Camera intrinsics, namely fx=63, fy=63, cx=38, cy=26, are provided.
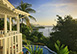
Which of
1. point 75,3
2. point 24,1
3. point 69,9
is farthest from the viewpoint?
point 24,1

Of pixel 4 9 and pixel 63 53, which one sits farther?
pixel 63 53

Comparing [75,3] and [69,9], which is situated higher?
[75,3]

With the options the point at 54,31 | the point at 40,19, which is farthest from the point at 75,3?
the point at 40,19

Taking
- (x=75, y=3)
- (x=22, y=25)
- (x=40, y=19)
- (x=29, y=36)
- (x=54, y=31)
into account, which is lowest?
(x=29, y=36)

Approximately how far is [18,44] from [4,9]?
1921 mm

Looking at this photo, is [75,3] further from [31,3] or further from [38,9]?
[31,3]

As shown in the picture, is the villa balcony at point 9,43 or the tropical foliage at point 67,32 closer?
the villa balcony at point 9,43

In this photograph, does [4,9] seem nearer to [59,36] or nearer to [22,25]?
[59,36]

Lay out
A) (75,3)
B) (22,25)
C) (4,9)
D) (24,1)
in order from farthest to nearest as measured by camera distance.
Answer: (24,1)
(22,25)
(75,3)
(4,9)

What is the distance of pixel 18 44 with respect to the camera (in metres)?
3.47

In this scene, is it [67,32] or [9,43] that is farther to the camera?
[67,32]

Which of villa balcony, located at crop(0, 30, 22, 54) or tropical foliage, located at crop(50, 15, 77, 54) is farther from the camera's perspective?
tropical foliage, located at crop(50, 15, 77, 54)

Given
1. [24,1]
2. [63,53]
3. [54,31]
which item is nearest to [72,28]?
[54,31]

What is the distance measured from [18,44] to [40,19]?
9033 millimetres
